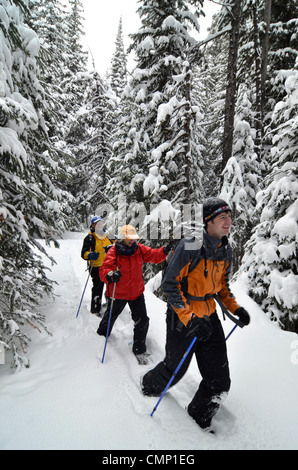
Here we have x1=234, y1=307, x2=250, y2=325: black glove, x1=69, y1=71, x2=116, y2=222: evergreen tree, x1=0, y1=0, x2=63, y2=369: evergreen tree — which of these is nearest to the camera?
x1=234, y1=307, x2=250, y2=325: black glove

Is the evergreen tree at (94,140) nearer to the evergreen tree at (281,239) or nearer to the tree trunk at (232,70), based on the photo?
the tree trunk at (232,70)

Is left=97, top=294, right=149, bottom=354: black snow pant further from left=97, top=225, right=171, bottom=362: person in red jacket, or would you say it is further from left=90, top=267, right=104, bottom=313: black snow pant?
left=90, top=267, right=104, bottom=313: black snow pant

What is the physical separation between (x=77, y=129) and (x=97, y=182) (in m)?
5.17

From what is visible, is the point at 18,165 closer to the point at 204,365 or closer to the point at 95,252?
the point at 95,252

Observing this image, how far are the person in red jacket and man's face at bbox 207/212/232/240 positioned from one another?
1424 mm

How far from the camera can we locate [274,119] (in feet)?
19.1

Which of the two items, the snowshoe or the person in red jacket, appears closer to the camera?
the snowshoe

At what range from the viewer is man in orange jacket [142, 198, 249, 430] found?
2744 mm

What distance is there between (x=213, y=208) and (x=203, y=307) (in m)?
1.17

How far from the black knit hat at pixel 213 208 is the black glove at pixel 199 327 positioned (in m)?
1.10

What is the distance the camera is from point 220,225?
9.30ft

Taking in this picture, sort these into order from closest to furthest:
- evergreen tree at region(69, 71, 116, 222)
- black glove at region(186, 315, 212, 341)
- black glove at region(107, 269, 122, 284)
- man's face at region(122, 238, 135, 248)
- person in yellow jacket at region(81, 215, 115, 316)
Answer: black glove at region(186, 315, 212, 341) → black glove at region(107, 269, 122, 284) → man's face at region(122, 238, 135, 248) → person in yellow jacket at region(81, 215, 115, 316) → evergreen tree at region(69, 71, 116, 222)

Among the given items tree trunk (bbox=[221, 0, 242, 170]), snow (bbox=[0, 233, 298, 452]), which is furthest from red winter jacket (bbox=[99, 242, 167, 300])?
tree trunk (bbox=[221, 0, 242, 170])
